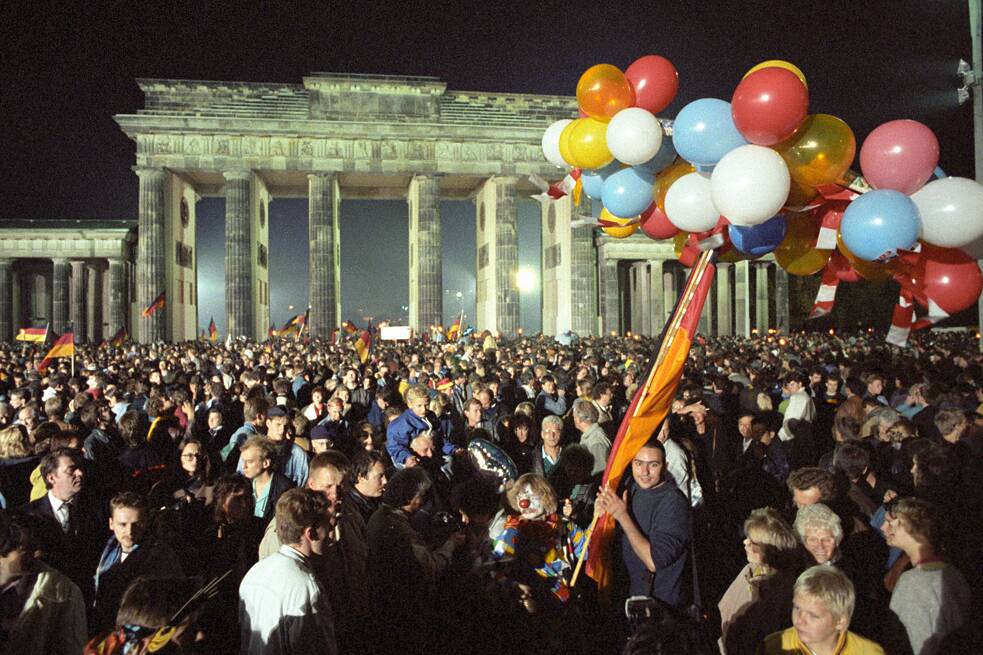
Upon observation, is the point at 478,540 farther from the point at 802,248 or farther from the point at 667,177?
the point at 802,248

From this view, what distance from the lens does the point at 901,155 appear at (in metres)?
3.96

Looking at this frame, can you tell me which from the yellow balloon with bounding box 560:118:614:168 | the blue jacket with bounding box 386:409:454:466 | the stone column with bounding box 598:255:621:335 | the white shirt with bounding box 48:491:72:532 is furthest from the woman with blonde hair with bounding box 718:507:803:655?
the stone column with bounding box 598:255:621:335

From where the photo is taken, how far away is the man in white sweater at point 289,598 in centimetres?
301

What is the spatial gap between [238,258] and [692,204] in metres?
38.9

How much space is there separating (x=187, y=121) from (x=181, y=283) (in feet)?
33.2

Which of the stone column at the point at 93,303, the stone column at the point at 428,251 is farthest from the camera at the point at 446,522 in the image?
the stone column at the point at 93,303

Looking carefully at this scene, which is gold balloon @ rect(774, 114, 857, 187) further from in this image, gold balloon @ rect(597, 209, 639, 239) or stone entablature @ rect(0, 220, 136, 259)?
stone entablature @ rect(0, 220, 136, 259)

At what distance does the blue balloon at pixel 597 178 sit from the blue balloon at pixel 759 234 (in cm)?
111

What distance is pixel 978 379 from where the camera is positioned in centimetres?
1050

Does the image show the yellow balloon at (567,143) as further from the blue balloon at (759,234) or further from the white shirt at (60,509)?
the white shirt at (60,509)

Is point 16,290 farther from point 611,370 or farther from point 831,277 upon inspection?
point 831,277

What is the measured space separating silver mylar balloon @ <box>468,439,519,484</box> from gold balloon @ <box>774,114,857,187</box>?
9.83 ft

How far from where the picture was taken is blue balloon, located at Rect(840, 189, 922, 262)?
3826 millimetres

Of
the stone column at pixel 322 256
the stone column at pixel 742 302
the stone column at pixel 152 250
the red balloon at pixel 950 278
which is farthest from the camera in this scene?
the stone column at pixel 742 302
